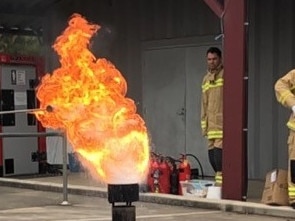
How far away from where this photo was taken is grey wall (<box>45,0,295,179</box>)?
11859 millimetres

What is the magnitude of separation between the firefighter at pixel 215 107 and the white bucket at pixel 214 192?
197mm

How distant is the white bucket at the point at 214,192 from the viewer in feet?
32.0

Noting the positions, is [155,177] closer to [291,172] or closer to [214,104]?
[214,104]

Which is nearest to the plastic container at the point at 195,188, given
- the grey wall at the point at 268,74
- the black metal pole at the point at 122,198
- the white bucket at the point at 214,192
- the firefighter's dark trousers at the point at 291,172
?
the white bucket at the point at 214,192

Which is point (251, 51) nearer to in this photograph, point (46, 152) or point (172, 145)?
point (172, 145)

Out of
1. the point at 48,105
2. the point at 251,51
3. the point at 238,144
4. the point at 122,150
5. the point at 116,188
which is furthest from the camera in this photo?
the point at 251,51

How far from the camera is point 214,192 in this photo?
980cm

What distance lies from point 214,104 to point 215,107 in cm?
4

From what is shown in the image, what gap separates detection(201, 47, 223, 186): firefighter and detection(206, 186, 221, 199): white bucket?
0.65 feet

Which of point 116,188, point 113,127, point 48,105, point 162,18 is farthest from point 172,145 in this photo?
point 116,188

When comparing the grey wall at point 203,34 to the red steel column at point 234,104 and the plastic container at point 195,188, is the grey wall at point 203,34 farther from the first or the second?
the plastic container at point 195,188

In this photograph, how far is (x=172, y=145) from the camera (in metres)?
13.5

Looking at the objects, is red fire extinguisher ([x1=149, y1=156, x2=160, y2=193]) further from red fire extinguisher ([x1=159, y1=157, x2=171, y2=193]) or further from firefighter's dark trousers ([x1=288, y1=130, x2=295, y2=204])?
firefighter's dark trousers ([x1=288, y1=130, x2=295, y2=204])

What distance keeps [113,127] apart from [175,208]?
3020 millimetres
